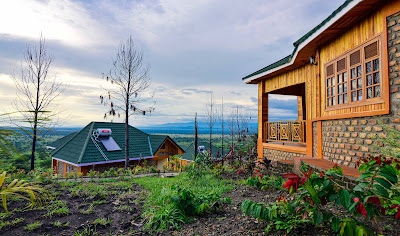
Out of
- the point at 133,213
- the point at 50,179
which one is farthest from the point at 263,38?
the point at 50,179

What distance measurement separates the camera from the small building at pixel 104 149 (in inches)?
528

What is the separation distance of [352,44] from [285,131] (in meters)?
4.09

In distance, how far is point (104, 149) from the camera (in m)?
14.5

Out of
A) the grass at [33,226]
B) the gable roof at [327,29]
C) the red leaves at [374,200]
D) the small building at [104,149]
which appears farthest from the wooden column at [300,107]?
the grass at [33,226]

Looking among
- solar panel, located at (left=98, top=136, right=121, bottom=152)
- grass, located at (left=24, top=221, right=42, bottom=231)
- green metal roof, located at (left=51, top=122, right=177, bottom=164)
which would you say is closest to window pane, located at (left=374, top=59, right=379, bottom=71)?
grass, located at (left=24, top=221, right=42, bottom=231)

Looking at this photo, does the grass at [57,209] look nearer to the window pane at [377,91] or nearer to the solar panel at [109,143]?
the window pane at [377,91]

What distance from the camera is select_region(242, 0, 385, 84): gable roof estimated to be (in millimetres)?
4227

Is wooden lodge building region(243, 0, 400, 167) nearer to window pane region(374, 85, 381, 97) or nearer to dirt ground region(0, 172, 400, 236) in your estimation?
window pane region(374, 85, 381, 97)

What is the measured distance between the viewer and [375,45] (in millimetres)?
4316

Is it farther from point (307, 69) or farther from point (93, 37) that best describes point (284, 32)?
point (93, 37)

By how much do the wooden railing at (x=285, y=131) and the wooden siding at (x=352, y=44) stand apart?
1.70 meters

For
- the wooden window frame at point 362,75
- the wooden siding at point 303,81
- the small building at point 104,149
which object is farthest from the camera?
the small building at point 104,149

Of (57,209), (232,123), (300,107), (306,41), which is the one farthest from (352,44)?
(232,123)

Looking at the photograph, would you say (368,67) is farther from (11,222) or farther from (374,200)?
(11,222)
